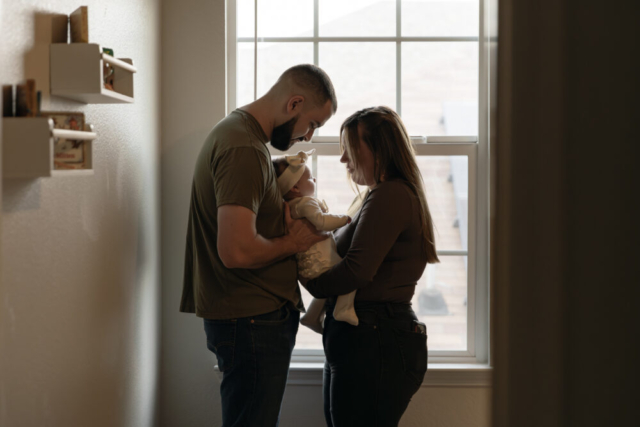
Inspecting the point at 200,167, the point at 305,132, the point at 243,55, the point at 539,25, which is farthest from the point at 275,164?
the point at 539,25

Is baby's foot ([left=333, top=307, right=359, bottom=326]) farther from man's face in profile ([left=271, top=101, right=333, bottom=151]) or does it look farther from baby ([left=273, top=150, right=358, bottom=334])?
man's face in profile ([left=271, top=101, right=333, bottom=151])

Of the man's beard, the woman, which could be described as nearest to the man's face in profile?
the man's beard

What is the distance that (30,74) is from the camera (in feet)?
3.97

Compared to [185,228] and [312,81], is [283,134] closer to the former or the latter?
[312,81]

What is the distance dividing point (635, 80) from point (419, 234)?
166 cm

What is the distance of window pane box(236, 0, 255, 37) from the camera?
2506mm

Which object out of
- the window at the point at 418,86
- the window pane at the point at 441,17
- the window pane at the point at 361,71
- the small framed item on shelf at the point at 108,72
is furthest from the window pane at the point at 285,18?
the small framed item on shelf at the point at 108,72

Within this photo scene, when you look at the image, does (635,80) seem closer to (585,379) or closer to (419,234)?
(585,379)

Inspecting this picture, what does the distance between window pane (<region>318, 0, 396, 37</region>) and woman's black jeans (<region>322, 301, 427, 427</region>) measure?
137 centimetres

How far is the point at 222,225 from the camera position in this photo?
1563 millimetres

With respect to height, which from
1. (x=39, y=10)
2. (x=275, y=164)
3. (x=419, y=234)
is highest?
(x=39, y=10)

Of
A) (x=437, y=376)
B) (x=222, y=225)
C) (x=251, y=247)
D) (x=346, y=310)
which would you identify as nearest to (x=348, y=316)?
(x=346, y=310)

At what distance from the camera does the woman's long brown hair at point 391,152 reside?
5.82 feet

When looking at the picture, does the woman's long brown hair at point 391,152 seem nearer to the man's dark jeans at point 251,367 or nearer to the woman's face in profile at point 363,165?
the woman's face in profile at point 363,165
